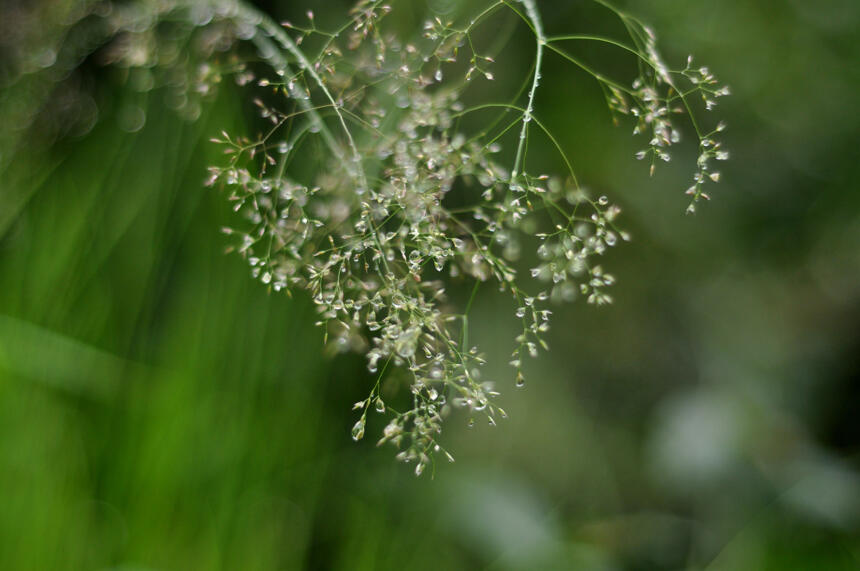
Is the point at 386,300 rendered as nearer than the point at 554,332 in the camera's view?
Yes

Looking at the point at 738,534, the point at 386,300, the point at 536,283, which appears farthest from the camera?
the point at 536,283

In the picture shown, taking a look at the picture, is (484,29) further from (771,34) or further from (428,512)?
(428,512)

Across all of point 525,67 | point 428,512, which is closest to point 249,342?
point 428,512

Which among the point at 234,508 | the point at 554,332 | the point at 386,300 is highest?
the point at 554,332

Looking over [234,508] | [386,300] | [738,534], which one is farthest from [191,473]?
[738,534]

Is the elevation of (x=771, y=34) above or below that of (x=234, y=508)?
above

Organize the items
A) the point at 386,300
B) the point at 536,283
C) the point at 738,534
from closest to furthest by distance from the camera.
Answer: the point at 386,300 → the point at 738,534 → the point at 536,283

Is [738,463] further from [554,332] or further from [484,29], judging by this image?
[484,29]
